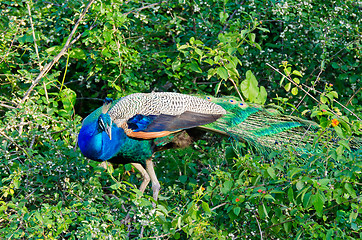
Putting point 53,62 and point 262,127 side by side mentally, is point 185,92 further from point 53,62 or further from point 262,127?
point 53,62

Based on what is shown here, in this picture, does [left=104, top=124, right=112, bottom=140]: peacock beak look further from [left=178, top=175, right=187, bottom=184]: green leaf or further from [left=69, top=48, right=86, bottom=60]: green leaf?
[left=69, top=48, right=86, bottom=60]: green leaf

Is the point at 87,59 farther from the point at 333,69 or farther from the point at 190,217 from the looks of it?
the point at 333,69

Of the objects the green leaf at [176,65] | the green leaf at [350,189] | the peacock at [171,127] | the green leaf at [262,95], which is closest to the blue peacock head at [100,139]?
the peacock at [171,127]

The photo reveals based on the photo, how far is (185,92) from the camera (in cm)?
373

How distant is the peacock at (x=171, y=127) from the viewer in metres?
2.91

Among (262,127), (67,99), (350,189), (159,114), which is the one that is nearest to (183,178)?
(159,114)

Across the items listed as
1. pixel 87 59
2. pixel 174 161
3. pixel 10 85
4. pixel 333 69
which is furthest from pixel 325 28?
pixel 10 85

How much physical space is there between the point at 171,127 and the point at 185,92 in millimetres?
693

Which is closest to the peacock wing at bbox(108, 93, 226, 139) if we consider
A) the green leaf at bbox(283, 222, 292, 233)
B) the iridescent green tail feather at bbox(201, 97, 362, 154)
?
the iridescent green tail feather at bbox(201, 97, 362, 154)

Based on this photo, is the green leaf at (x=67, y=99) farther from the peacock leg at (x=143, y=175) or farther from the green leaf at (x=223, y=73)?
the green leaf at (x=223, y=73)

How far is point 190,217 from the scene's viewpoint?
234 cm

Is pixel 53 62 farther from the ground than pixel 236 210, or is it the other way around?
pixel 53 62

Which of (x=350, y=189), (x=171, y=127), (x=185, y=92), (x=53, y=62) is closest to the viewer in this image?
(x=350, y=189)

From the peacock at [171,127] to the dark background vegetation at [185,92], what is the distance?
0.13m
